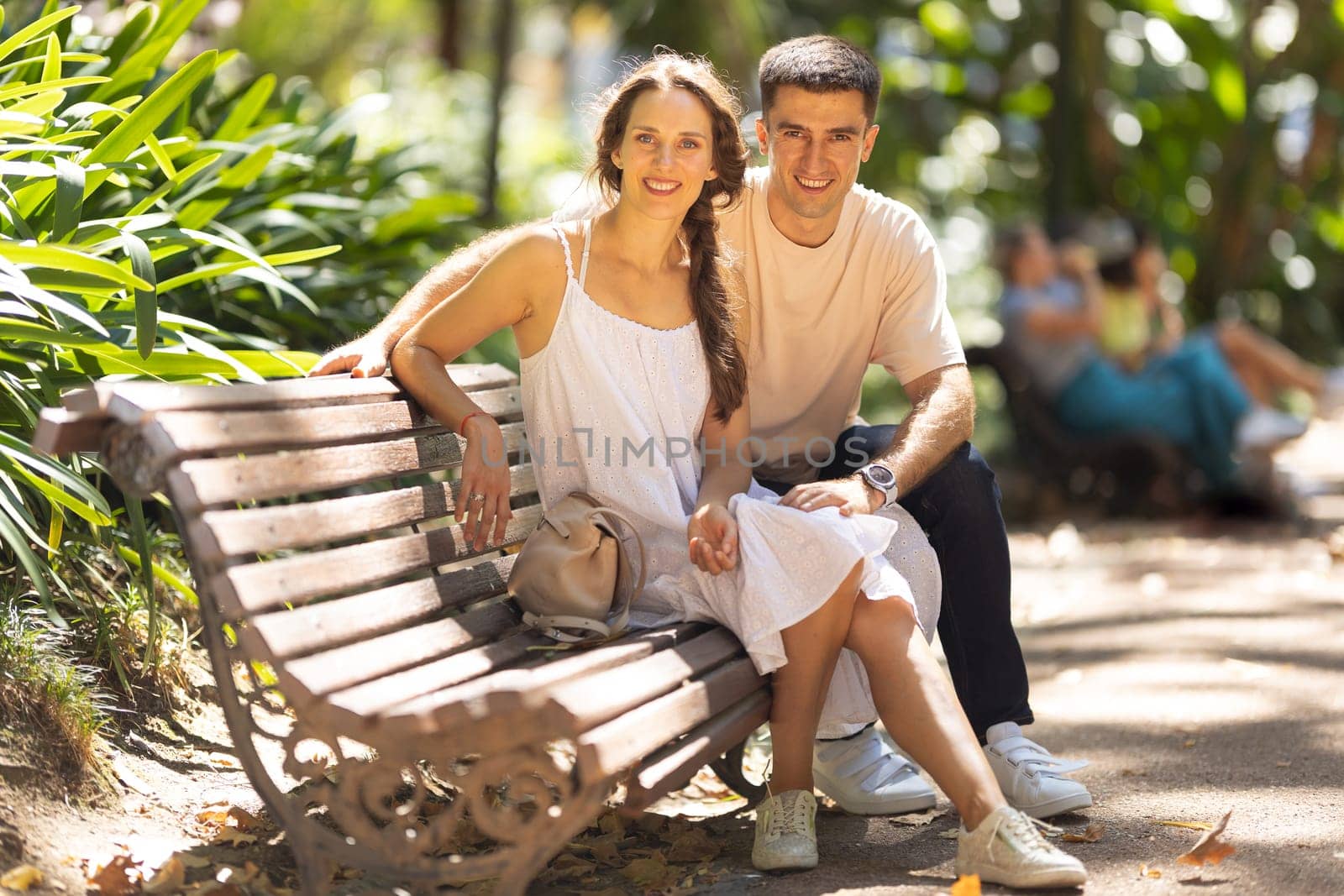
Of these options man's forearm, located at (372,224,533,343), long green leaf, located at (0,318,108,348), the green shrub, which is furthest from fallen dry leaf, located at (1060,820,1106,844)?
long green leaf, located at (0,318,108,348)

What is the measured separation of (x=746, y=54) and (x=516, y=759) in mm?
7253

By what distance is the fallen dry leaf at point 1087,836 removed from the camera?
2947 mm

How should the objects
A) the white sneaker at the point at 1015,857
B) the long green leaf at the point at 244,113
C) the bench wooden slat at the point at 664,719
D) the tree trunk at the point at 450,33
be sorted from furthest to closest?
1. the tree trunk at the point at 450,33
2. the long green leaf at the point at 244,113
3. the white sneaker at the point at 1015,857
4. the bench wooden slat at the point at 664,719

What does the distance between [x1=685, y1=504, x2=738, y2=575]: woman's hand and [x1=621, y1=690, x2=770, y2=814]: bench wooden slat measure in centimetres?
27

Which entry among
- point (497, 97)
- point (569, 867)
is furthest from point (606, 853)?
point (497, 97)

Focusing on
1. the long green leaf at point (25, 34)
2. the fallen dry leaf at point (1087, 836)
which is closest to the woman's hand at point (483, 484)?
the fallen dry leaf at point (1087, 836)

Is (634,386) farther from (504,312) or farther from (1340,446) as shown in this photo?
(1340,446)

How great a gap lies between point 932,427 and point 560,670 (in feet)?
3.81

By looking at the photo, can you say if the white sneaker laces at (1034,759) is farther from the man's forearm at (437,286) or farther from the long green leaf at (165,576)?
the long green leaf at (165,576)

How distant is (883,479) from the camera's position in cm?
300

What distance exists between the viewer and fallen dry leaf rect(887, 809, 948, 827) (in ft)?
10.6

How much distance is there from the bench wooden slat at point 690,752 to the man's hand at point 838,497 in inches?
15.6

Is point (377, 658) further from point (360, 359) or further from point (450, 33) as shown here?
point (450, 33)

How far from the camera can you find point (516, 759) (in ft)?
7.43
